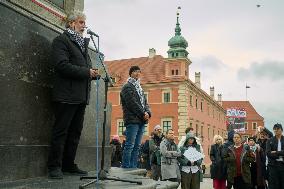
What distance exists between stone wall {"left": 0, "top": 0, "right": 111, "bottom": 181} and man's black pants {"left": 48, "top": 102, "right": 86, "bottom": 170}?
0.17 metres

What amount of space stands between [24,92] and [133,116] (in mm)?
2525

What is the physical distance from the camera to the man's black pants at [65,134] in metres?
4.85

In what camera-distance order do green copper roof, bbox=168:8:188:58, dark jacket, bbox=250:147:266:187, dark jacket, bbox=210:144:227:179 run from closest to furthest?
1. dark jacket, bbox=250:147:266:187
2. dark jacket, bbox=210:144:227:179
3. green copper roof, bbox=168:8:188:58

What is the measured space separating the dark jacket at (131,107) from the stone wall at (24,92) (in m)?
1.95

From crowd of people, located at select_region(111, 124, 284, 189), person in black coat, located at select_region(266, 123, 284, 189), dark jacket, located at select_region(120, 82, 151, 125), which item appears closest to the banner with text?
crowd of people, located at select_region(111, 124, 284, 189)

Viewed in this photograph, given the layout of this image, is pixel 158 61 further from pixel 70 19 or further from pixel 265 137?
pixel 70 19

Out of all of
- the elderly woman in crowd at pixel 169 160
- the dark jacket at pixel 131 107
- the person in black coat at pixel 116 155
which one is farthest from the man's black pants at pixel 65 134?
the person in black coat at pixel 116 155

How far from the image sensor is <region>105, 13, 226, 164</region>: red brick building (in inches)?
1934

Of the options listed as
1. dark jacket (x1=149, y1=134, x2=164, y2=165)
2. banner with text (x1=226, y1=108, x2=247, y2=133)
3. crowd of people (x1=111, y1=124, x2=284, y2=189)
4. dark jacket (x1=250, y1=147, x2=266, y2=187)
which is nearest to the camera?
crowd of people (x1=111, y1=124, x2=284, y2=189)

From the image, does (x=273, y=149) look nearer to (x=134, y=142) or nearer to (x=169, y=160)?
(x=169, y=160)

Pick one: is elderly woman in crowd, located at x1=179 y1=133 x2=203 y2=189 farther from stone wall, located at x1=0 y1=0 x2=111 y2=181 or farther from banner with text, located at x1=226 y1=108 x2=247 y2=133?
banner with text, located at x1=226 y1=108 x2=247 y2=133

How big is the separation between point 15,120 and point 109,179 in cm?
124

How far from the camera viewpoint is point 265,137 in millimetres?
11273

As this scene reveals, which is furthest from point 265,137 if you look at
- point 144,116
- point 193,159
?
point 144,116
